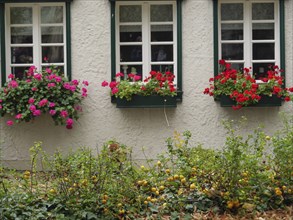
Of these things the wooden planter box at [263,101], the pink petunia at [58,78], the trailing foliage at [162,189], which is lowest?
the trailing foliage at [162,189]

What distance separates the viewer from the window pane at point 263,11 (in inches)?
378

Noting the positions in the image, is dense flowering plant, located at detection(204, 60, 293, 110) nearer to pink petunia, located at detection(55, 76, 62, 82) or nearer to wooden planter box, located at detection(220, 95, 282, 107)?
wooden planter box, located at detection(220, 95, 282, 107)

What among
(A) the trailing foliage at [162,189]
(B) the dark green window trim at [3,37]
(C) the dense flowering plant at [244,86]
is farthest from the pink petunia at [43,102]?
(A) the trailing foliage at [162,189]

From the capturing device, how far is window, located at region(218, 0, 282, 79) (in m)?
9.55

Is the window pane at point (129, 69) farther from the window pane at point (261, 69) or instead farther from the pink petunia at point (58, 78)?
the window pane at point (261, 69)

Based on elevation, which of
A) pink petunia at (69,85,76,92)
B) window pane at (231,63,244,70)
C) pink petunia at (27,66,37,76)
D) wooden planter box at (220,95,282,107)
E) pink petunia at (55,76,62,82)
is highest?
window pane at (231,63,244,70)

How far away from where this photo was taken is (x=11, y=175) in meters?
6.65

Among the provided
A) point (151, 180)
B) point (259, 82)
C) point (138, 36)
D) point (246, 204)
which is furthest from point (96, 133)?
point (246, 204)

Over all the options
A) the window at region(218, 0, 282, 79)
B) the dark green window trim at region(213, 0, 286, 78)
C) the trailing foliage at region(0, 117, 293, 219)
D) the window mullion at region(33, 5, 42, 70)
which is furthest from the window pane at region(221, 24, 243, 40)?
the trailing foliage at region(0, 117, 293, 219)

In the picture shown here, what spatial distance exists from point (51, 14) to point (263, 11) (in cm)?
349

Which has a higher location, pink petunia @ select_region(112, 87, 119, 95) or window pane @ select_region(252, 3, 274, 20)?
window pane @ select_region(252, 3, 274, 20)

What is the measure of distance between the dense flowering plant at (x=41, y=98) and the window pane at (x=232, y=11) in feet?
8.79

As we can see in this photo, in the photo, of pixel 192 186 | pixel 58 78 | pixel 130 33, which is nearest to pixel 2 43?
pixel 58 78

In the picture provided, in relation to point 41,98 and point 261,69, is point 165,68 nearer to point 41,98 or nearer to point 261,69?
point 261,69
